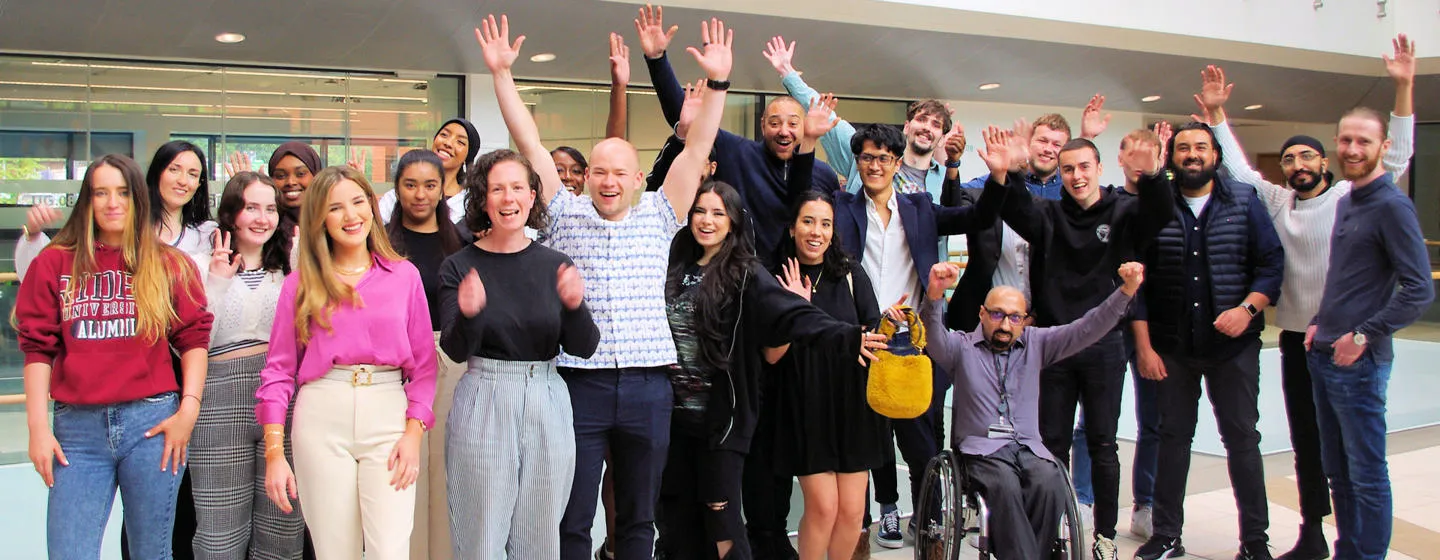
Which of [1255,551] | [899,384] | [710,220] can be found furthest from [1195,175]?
[710,220]

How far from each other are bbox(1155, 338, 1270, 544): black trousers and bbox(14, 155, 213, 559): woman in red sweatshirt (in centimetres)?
361

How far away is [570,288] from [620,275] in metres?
0.36

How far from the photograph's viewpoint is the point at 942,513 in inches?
150

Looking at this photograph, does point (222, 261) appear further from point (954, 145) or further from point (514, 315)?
point (954, 145)

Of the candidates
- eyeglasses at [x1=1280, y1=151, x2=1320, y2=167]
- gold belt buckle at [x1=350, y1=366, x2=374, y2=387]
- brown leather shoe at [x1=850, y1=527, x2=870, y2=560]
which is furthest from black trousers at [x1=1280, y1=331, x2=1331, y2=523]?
gold belt buckle at [x1=350, y1=366, x2=374, y2=387]

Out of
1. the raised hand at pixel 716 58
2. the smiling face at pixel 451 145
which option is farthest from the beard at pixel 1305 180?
the smiling face at pixel 451 145

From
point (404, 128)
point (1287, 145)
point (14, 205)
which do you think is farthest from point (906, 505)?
point (14, 205)

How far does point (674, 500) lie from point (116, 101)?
7542 mm

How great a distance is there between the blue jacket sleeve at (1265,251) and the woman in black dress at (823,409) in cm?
171

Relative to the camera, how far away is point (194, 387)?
10.2ft

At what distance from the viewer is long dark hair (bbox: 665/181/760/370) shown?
3.51m

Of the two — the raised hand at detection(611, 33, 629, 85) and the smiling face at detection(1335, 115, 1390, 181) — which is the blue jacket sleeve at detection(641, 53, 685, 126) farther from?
the smiling face at detection(1335, 115, 1390, 181)

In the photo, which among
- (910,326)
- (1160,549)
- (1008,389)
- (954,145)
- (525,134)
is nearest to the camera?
(525,134)

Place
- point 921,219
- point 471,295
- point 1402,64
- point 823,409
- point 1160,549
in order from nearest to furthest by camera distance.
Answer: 1. point 471,295
2. point 823,409
3. point 921,219
4. point 1402,64
5. point 1160,549
